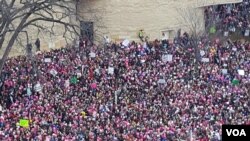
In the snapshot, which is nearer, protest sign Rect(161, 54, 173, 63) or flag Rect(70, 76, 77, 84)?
flag Rect(70, 76, 77, 84)

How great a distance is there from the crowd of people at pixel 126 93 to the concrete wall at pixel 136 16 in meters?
3.88

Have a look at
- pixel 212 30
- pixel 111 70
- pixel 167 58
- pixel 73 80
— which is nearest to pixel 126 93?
pixel 111 70

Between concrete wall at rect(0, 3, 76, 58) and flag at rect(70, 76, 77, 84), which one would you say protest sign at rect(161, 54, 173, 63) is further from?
concrete wall at rect(0, 3, 76, 58)

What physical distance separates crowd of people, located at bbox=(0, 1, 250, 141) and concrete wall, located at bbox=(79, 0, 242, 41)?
3.88 metres

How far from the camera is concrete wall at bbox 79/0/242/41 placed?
117ft

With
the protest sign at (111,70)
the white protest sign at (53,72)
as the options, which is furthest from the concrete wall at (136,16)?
the white protest sign at (53,72)

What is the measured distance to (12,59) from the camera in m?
28.9

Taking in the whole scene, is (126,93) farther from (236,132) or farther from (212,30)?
(236,132)

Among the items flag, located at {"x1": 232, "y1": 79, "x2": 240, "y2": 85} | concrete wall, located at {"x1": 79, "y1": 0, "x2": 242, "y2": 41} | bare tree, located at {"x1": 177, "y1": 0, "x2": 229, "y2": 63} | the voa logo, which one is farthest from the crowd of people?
the voa logo

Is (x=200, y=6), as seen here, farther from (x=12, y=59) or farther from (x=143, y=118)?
(x=143, y=118)

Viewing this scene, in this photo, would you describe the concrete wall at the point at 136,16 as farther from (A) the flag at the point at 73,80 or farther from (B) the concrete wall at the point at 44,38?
(A) the flag at the point at 73,80

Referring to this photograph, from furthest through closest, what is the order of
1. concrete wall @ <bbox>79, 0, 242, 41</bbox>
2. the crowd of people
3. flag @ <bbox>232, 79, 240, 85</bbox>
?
concrete wall @ <bbox>79, 0, 242, 41</bbox> → flag @ <bbox>232, 79, 240, 85</bbox> → the crowd of people

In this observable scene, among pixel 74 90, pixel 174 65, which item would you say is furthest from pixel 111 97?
pixel 174 65

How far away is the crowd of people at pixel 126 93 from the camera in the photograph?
21.2m
